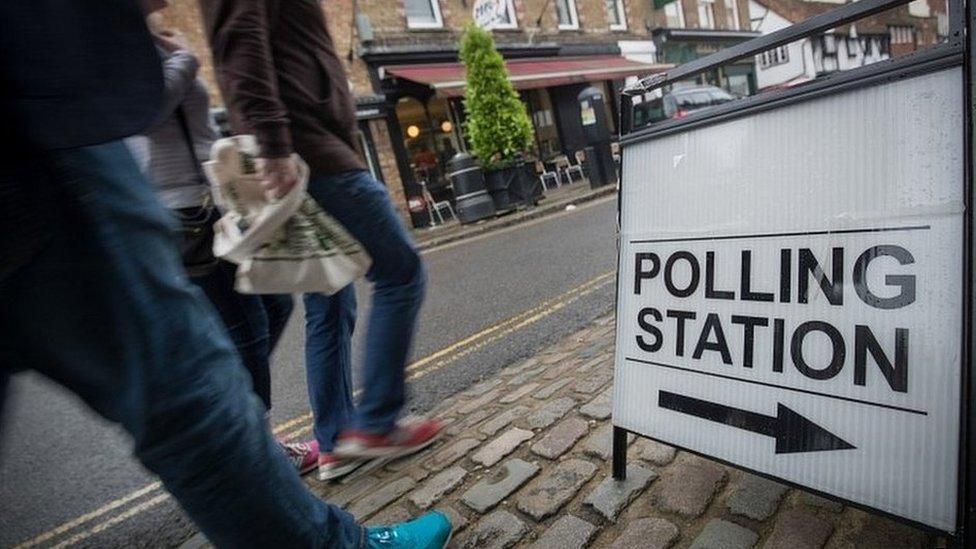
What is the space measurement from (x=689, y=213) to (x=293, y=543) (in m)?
1.11

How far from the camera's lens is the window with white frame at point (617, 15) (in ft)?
57.1

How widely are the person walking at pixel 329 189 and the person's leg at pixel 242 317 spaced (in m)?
0.15

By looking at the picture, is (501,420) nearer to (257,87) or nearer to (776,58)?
(257,87)

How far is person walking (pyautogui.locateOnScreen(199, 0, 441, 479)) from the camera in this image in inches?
56.3

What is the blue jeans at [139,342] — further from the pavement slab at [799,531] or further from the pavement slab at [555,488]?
the pavement slab at [799,531]

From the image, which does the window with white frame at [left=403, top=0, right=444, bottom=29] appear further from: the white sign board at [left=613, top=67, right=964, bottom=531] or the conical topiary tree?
the white sign board at [left=613, top=67, right=964, bottom=531]

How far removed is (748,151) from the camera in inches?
48.3

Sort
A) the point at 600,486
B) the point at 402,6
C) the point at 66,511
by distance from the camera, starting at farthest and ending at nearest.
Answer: the point at 402,6
the point at 66,511
the point at 600,486

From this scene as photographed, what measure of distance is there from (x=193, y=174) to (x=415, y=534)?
4.21 ft

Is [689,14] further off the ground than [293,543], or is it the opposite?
[689,14]

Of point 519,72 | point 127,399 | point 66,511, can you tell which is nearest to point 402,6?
point 519,72

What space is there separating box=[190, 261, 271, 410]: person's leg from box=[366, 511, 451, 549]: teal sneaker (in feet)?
2.60

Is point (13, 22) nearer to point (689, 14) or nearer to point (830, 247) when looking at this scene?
point (830, 247)

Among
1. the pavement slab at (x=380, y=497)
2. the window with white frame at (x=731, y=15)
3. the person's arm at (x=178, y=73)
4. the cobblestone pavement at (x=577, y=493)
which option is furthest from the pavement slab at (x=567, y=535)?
the window with white frame at (x=731, y=15)
